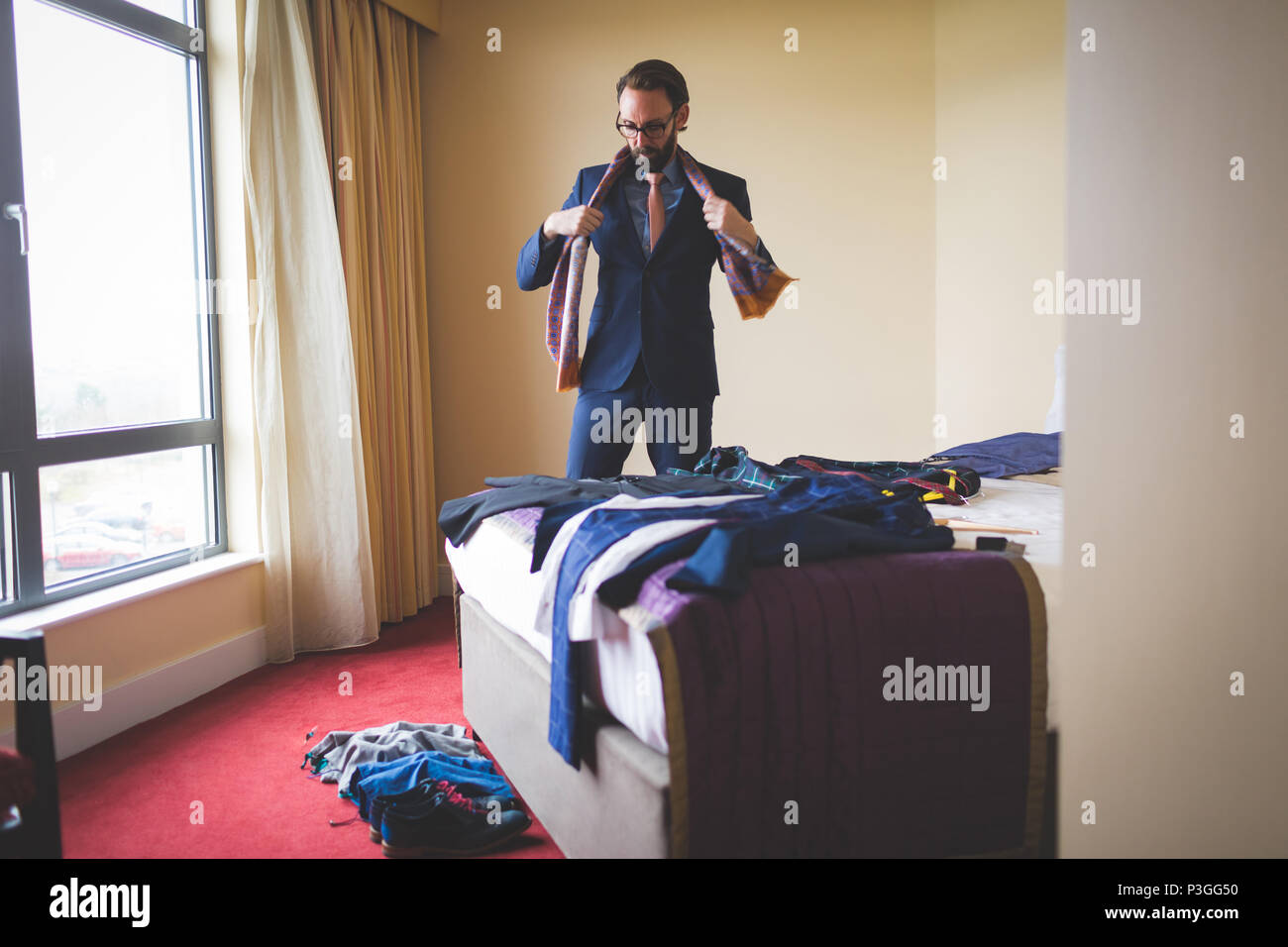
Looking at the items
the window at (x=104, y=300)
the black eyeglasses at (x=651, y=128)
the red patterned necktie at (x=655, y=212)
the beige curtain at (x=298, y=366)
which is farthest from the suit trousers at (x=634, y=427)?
the window at (x=104, y=300)

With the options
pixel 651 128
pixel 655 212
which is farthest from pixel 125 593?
pixel 651 128

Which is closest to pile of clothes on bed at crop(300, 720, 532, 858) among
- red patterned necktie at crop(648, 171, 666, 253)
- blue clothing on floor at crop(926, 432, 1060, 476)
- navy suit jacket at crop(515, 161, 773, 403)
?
navy suit jacket at crop(515, 161, 773, 403)

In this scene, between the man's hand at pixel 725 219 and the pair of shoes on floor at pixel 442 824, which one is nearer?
the pair of shoes on floor at pixel 442 824

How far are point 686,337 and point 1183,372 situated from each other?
1761 mm

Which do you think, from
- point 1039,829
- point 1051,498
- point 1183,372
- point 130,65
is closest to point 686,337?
point 1051,498

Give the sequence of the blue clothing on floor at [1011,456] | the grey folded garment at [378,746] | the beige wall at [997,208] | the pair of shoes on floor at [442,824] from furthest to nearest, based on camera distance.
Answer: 1. the beige wall at [997,208]
2. the blue clothing on floor at [1011,456]
3. the grey folded garment at [378,746]
4. the pair of shoes on floor at [442,824]

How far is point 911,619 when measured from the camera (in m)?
1.48

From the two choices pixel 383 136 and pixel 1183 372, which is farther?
pixel 383 136

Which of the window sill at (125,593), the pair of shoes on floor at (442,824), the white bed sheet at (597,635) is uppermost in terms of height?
the white bed sheet at (597,635)

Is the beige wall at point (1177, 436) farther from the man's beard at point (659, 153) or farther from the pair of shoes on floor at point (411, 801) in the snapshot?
the man's beard at point (659, 153)

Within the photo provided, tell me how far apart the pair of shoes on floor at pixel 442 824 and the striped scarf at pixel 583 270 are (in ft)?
3.98

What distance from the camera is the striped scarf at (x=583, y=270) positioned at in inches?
101

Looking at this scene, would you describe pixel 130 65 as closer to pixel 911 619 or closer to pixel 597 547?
pixel 597 547

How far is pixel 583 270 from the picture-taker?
272 centimetres
